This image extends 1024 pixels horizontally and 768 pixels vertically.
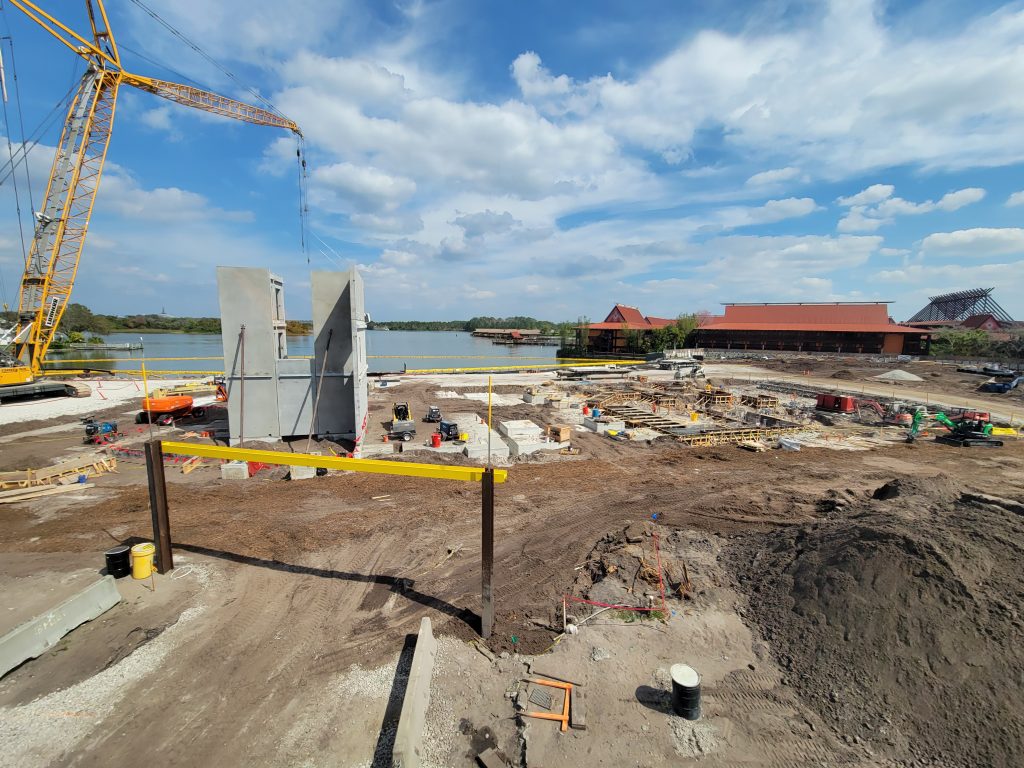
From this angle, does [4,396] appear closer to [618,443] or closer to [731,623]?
[618,443]

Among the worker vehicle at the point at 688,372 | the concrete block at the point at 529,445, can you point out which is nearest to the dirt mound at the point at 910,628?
the concrete block at the point at 529,445

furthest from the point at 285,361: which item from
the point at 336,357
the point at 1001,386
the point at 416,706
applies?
the point at 1001,386

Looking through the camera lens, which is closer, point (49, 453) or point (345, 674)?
point (345, 674)

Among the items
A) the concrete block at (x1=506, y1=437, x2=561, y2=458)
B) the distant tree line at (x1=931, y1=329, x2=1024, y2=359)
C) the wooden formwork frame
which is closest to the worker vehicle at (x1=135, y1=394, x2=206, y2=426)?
the concrete block at (x1=506, y1=437, x2=561, y2=458)

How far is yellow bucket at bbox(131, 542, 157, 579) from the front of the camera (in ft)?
25.6

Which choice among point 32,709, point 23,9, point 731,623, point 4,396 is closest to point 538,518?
point 731,623

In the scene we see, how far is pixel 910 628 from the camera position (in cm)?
585

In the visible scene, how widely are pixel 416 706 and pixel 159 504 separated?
635 centimetres

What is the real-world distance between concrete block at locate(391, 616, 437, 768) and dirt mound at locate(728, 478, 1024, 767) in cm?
510

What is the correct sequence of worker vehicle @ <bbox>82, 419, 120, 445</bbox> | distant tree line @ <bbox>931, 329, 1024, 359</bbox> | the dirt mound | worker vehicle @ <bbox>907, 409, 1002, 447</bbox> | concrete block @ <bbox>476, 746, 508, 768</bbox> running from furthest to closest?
distant tree line @ <bbox>931, 329, 1024, 359</bbox>
worker vehicle @ <bbox>907, 409, 1002, 447</bbox>
worker vehicle @ <bbox>82, 419, 120, 445</bbox>
the dirt mound
concrete block @ <bbox>476, 746, 508, 768</bbox>

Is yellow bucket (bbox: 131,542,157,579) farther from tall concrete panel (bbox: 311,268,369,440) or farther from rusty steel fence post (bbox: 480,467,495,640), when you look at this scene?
tall concrete panel (bbox: 311,268,369,440)

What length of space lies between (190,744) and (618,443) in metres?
16.6

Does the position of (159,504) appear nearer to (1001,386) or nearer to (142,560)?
(142,560)

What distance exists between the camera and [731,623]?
7156 mm
